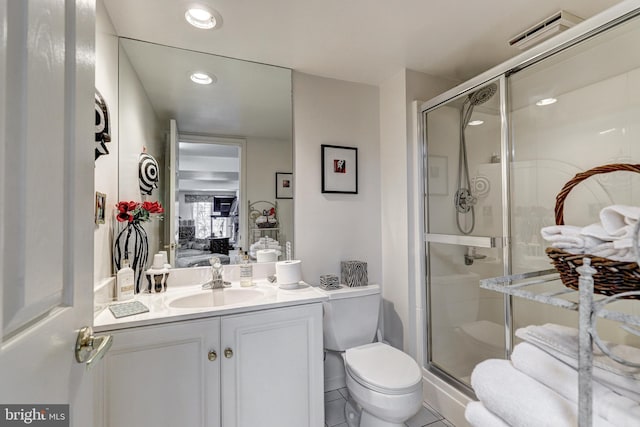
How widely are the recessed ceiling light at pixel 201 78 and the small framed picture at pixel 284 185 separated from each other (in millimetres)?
738

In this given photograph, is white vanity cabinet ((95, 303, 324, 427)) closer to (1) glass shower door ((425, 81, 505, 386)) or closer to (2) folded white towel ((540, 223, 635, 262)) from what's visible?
(1) glass shower door ((425, 81, 505, 386))

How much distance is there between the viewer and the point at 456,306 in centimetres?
197

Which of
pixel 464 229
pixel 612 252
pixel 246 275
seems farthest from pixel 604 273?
pixel 246 275

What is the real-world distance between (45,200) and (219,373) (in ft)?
3.65

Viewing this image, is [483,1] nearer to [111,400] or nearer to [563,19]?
[563,19]

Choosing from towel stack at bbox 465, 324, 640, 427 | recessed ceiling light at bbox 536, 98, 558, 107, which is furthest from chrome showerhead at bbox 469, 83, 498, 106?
towel stack at bbox 465, 324, 640, 427

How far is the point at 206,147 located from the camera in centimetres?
195

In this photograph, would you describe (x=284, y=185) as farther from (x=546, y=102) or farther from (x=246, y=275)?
(x=546, y=102)

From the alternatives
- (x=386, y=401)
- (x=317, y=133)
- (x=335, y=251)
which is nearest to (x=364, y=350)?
(x=386, y=401)

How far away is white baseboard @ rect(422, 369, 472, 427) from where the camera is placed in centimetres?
170

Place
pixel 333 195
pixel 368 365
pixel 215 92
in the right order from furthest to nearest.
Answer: pixel 333 195
pixel 215 92
pixel 368 365

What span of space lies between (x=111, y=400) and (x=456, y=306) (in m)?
1.94

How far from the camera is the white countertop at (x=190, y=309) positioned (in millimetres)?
1226

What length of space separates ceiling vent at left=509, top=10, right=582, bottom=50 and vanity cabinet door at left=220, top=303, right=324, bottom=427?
6.13 feet
